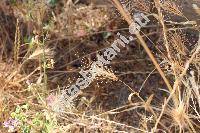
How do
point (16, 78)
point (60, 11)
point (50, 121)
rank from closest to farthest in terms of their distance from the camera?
point (50, 121)
point (16, 78)
point (60, 11)

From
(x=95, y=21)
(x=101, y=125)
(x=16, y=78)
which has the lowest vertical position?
(x=101, y=125)

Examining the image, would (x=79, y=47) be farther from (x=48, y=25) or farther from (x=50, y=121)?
(x=50, y=121)

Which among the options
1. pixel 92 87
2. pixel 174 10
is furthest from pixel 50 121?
pixel 174 10

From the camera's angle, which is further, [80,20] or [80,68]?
[80,20]

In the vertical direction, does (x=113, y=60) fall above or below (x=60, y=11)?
below

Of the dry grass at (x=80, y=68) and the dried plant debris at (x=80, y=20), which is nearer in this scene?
the dry grass at (x=80, y=68)

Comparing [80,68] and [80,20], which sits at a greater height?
[80,20]

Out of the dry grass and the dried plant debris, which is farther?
the dried plant debris

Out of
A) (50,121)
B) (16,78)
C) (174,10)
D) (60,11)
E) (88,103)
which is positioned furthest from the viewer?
(60,11)

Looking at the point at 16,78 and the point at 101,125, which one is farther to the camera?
the point at 16,78
